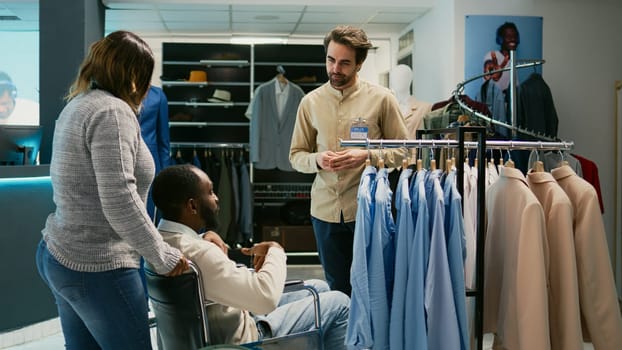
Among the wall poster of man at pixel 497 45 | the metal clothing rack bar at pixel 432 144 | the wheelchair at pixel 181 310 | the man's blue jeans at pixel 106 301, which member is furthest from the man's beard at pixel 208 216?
the wall poster of man at pixel 497 45

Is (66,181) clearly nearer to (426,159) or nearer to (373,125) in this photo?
(373,125)

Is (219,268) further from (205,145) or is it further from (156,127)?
(205,145)

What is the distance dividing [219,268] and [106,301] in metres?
0.40

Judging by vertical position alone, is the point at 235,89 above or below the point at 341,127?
above

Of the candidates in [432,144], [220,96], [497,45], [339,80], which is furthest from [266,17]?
[432,144]

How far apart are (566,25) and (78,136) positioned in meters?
5.55

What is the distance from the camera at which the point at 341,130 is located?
3.26 m

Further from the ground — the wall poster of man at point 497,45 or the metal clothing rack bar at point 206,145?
the wall poster of man at point 497,45

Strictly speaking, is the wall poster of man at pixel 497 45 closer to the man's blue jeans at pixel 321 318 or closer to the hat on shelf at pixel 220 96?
the hat on shelf at pixel 220 96

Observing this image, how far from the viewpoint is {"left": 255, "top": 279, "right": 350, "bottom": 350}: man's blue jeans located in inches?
105

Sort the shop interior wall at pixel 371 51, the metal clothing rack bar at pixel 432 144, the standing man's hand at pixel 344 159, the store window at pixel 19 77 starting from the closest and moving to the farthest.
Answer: the metal clothing rack bar at pixel 432 144, the standing man's hand at pixel 344 159, the shop interior wall at pixel 371 51, the store window at pixel 19 77

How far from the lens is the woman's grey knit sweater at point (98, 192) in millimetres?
2039

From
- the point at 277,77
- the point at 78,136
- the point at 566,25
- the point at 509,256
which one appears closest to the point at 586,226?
the point at 509,256

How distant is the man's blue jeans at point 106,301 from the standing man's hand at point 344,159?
1.10 meters
